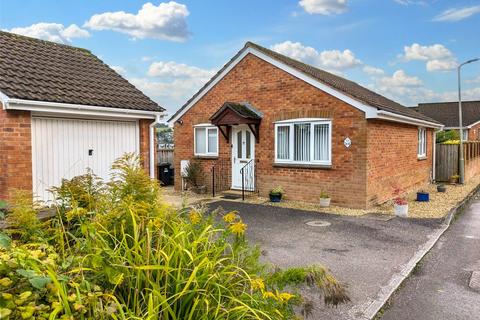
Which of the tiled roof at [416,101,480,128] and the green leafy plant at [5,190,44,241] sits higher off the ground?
the tiled roof at [416,101,480,128]

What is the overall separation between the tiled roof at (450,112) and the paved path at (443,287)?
3252cm

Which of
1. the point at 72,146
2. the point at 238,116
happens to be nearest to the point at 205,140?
the point at 238,116

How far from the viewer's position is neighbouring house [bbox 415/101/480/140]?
35.2m

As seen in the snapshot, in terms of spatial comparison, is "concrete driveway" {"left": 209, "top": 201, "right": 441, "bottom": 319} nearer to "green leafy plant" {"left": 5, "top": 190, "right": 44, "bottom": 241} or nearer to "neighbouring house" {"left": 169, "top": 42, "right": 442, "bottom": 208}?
"neighbouring house" {"left": 169, "top": 42, "right": 442, "bottom": 208}

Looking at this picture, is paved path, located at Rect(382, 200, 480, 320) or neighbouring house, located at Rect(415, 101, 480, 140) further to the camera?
neighbouring house, located at Rect(415, 101, 480, 140)

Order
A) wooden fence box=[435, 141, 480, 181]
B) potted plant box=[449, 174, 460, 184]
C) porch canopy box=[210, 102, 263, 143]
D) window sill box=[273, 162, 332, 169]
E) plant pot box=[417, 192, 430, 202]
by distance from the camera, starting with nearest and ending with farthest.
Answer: window sill box=[273, 162, 332, 169] → plant pot box=[417, 192, 430, 202] → porch canopy box=[210, 102, 263, 143] → potted plant box=[449, 174, 460, 184] → wooden fence box=[435, 141, 480, 181]

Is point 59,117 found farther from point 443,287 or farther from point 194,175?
point 194,175

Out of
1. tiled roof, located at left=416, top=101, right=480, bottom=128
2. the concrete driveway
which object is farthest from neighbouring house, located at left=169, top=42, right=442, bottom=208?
tiled roof, located at left=416, top=101, right=480, bottom=128

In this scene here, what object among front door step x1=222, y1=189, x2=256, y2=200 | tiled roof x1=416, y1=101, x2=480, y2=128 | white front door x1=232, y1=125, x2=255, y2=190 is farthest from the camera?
tiled roof x1=416, y1=101, x2=480, y2=128

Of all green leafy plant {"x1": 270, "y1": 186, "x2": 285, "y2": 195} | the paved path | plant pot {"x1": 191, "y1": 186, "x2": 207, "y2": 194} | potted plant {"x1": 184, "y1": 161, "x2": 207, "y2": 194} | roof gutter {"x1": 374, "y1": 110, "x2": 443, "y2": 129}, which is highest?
roof gutter {"x1": 374, "y1": 110, "x2": 443, "y2": 129}

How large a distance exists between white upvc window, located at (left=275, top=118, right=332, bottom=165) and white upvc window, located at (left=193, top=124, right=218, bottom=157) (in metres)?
2.93

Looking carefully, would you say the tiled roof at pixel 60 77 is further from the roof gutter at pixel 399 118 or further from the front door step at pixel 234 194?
the roof gutter at pixel 399 118

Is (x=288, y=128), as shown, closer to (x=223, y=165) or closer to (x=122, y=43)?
(x=223, y=165)

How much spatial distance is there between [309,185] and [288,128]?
2051 millimetres
